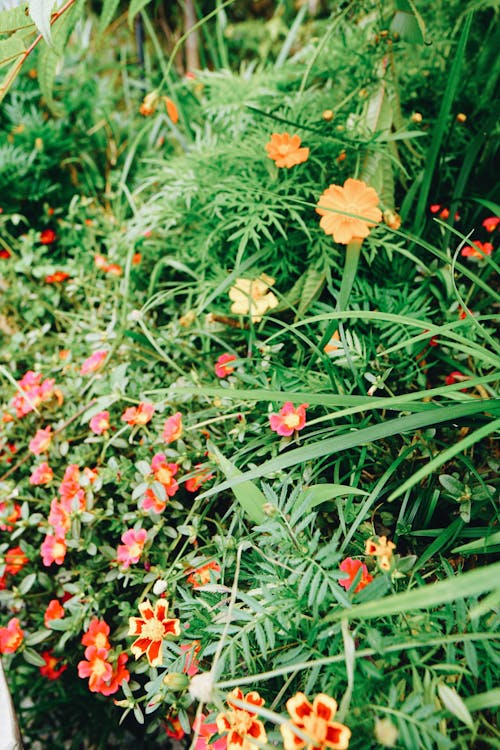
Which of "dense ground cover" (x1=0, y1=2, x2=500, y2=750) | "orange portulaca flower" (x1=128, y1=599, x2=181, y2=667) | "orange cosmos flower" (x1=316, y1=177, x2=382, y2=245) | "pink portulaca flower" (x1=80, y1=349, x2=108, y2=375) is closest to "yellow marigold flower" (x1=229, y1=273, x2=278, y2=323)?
"dense ground cover" (x1=0, y1=2, x2=500, y2=750)

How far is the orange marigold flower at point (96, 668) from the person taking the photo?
0.83 meters

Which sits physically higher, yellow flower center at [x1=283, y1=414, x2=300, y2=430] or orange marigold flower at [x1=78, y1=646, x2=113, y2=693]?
yellow flower center at [x1=283, y1=414, x2=300, y2=430]

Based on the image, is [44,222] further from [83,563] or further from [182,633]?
[182,633]

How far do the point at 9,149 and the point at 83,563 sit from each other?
3.89 feet

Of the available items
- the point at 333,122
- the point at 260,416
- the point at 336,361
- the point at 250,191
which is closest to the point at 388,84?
the point at 333,122

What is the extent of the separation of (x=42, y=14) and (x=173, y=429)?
0.64 meters

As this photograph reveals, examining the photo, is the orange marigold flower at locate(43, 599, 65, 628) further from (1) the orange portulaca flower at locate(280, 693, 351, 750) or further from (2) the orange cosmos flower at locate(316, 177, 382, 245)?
(2) the orange cosmos flower at locate(316, 177, 382, 245)

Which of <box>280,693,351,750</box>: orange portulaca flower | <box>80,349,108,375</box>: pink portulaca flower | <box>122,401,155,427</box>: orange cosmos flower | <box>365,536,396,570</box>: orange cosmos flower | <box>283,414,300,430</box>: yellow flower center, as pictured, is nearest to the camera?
<box>280,693,351,750</box>: orange portulaca flower

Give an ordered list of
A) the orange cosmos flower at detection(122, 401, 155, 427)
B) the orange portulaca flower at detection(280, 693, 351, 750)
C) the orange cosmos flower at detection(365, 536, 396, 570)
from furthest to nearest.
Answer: the orange cosmos flower at detection(122, 401, 155, 427) < the orange cosmos flower at detection(365, 536, 396, 570) < the orange portulaca flower at detection(280, 693, 351, 750)

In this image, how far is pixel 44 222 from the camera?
60.6 inches

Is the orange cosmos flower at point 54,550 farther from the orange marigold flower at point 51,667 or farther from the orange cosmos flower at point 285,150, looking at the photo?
the orange cosmos flower at point 285,150

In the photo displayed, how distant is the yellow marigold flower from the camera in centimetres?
105

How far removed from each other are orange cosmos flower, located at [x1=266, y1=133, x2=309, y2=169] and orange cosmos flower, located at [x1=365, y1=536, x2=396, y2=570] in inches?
29.0

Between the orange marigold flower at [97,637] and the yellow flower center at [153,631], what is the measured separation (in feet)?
0.48
